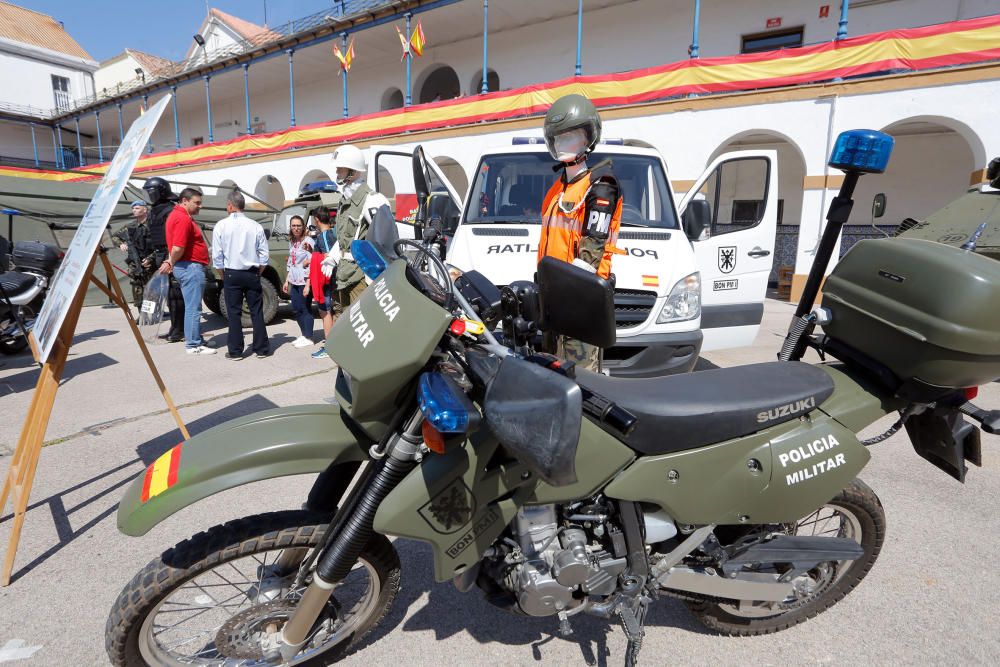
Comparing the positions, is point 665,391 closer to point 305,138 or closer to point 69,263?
point 69,263

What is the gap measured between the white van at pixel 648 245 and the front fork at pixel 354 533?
2377 millimetres

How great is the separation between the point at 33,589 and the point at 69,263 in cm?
148

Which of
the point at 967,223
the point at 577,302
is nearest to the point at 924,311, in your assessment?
the point at 577,302

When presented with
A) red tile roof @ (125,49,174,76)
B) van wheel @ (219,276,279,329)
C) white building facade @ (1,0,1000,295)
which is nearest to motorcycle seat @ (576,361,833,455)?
van wheel @ (219,276,279,329)

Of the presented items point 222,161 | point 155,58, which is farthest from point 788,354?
point 155,58

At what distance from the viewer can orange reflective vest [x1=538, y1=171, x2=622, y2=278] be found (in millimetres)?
3047

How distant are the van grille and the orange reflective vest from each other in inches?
24.3

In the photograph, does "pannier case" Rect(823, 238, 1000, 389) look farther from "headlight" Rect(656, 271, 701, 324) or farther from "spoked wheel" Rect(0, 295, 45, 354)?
"spoked wheel" Rect(0, 295, 45, 354)

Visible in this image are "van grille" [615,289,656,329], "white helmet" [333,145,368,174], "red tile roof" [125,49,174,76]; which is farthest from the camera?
"red tile roof" [125,49,174,76]

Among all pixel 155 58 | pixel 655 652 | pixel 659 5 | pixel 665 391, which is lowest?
pixel 655 652

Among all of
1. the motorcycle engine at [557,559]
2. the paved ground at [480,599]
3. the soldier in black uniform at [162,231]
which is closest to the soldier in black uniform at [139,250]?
the soldier in black uniform at [162,231]

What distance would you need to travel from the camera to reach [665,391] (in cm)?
164

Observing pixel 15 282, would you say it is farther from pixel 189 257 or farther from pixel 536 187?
pixel 536 187

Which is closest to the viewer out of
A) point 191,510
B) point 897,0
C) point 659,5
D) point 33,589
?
point 33,589
